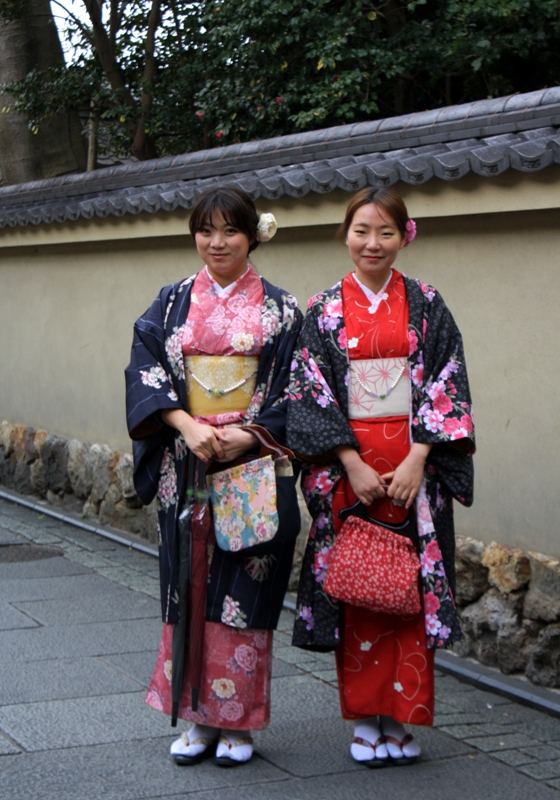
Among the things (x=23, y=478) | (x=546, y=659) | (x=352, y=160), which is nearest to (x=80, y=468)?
(x=23, y=478)

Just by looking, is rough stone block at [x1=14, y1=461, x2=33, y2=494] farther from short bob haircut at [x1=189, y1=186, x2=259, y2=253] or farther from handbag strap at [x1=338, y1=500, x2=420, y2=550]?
handbag strap at [x1=338, y1=500, x2=420, y2=550]

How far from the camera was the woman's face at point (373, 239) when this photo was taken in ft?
11.9

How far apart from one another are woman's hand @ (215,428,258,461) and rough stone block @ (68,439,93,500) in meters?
4.92

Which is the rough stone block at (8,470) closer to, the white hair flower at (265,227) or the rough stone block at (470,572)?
the rough stone block at (470,572)

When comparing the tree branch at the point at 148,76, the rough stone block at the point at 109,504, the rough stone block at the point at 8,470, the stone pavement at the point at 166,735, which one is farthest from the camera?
the tree branch at the point at 148,76

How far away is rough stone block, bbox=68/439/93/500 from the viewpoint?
27.8ft

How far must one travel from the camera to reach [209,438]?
361 cm

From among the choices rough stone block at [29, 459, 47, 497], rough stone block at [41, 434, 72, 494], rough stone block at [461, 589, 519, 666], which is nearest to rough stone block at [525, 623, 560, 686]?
rough stone block at [461, 589, 519, 666]

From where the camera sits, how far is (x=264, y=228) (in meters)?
3.83

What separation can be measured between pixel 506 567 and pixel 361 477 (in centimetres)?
151

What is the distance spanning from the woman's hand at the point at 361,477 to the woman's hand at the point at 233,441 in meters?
0.32

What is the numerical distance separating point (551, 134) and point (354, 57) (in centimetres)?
545

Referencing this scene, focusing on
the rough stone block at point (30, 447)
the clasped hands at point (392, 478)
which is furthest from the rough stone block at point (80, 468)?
the clasped hands at point (392, 478)

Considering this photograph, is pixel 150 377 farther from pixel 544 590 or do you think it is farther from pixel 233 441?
pixel 544 590
